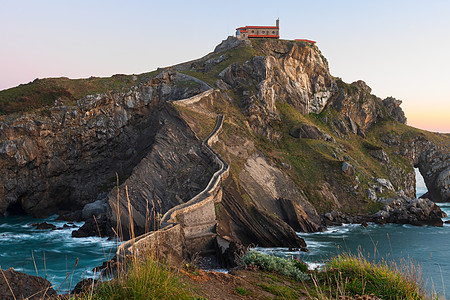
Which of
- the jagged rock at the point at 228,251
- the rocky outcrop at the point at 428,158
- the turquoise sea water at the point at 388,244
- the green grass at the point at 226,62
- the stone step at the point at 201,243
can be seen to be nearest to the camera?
the jagged rock at the point at 228,251

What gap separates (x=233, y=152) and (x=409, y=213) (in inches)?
1176

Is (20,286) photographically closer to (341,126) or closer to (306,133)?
(306,133)

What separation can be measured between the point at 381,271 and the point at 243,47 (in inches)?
2803

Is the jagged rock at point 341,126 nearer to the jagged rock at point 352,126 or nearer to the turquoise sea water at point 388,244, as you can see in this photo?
the jagged rock at point 352,126

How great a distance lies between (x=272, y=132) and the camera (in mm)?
59844

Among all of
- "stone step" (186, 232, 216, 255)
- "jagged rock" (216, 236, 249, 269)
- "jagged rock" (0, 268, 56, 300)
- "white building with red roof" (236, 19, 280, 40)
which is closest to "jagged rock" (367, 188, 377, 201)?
"jagged rock" (216, 236, 249, 269)

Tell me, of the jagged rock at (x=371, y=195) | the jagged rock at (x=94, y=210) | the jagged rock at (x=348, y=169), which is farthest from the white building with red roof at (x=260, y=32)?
the jagged rock at (x=94, y=210)

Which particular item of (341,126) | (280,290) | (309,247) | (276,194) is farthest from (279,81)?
(280,290)

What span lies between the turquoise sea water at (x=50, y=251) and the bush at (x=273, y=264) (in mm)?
16287

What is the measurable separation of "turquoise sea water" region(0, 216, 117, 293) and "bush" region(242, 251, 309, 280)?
16.3m

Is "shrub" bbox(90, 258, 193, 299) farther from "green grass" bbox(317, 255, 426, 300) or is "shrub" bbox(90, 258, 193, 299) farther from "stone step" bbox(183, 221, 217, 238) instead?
"stone step" bbox(183, 221, 217, 238)

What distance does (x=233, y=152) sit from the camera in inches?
1898

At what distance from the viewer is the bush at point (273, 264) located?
14.2 m

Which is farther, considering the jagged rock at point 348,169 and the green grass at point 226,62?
the green grass at point 226,62
